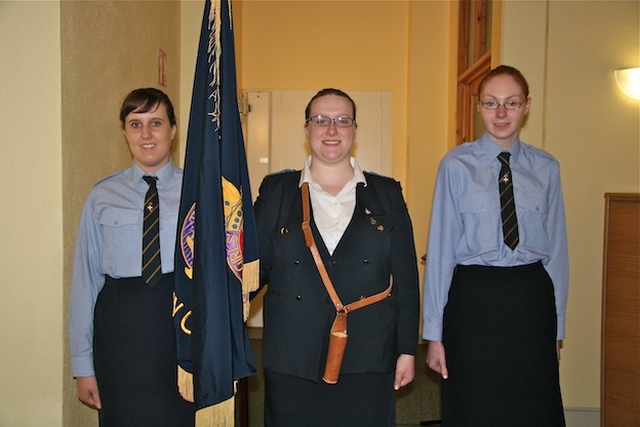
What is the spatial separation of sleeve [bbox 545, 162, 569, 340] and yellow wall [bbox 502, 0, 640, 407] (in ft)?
3.11

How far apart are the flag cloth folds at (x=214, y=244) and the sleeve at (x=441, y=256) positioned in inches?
28.7

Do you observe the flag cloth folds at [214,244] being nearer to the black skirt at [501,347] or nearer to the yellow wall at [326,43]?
the black skirt at [501,347]

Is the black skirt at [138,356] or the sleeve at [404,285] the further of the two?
the sleeve at [404,285]

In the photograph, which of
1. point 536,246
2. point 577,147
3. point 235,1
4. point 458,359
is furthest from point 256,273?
point 235,1

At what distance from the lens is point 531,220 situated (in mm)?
2131

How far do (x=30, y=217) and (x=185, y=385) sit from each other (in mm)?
930

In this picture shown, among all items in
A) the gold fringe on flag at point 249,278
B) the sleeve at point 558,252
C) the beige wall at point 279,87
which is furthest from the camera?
the sleeve at point 558,252

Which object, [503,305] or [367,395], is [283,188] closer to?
[367,395]

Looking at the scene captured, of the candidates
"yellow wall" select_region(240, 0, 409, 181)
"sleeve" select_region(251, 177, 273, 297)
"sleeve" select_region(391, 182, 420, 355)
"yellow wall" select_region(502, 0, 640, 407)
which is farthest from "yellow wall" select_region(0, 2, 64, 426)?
"yellow wall" select_region(240, 0, 409, 181)

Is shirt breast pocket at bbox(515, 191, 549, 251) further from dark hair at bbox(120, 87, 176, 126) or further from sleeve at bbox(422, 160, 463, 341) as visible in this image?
dark hair at bbox(120, 87, 176, 126)

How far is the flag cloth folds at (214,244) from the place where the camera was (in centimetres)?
165

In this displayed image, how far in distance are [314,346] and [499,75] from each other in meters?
1.26

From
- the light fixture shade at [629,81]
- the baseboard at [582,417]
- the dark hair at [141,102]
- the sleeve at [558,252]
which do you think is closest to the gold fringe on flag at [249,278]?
the dark hair at [141,102]

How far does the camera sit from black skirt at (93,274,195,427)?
181 cm
